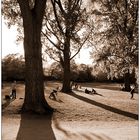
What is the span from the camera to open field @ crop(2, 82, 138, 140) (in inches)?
360

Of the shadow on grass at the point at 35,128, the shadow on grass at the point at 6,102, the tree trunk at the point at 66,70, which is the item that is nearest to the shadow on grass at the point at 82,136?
the shadow on grass at the point at 35,128

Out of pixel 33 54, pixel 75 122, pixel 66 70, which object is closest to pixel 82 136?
pixel 75 122

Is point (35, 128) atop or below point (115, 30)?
below

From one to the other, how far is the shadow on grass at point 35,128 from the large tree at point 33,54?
2.78 ft

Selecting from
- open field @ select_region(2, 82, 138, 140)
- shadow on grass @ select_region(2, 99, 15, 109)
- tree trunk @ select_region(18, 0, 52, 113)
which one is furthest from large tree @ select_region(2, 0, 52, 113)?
shadow on grass @ select_region(2, 99, 15, 109)

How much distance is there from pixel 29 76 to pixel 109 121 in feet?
11.1

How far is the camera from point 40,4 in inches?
534

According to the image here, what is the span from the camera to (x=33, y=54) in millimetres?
13523

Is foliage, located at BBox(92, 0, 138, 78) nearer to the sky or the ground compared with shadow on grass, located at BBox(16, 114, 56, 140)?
nearer to the sky

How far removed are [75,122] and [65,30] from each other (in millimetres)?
11628

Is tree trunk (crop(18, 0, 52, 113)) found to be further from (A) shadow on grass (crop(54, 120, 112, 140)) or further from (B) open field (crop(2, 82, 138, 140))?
(A) shadow on grass (crop(54, 120, 112, 140))

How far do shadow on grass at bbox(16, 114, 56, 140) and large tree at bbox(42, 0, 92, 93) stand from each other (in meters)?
8.39

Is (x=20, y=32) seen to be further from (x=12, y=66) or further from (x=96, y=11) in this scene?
(x=12, y=66)

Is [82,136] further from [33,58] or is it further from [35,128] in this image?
[33,58]
